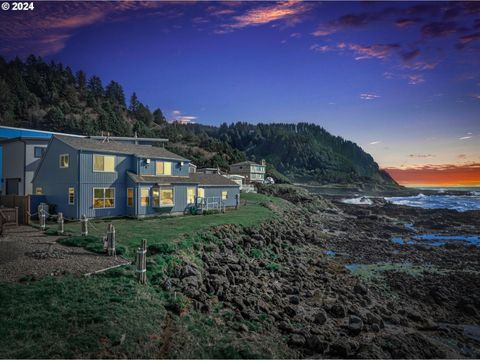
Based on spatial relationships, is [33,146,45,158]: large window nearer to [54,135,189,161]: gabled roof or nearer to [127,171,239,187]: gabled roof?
[54,135,189,161]: gabled roof

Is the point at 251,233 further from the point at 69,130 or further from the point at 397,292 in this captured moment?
the point at 69,130

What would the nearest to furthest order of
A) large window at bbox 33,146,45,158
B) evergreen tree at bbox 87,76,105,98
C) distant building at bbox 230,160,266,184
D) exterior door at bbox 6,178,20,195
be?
large window at bbox 33,146,45,158 → exterior door at bbox 6,178,20,195 → distant building at bbox 230,160,266,184 → evergreen tree at bbox 87,76,105,98

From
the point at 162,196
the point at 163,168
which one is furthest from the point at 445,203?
the point at 162,196

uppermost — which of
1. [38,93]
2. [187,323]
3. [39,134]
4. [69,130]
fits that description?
[38,93]

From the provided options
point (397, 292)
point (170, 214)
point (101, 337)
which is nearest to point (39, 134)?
point (170, 214)

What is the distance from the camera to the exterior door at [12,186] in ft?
93.4

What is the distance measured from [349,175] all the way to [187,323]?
184 meters

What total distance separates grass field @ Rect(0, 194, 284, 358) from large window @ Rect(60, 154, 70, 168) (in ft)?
51.9

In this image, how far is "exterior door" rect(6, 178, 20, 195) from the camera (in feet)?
93.4

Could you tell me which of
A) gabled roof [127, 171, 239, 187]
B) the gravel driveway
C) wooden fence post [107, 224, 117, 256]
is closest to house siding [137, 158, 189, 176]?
gabled roof [127, 171, 239, 187]

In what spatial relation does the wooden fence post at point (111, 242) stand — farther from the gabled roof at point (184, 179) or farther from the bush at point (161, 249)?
the gabled roof at point (184, 179)

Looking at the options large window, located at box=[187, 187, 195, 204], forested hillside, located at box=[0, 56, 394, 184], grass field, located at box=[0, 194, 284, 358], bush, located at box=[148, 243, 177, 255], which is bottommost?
grass field, located at box=[0, 194, 284, 358]

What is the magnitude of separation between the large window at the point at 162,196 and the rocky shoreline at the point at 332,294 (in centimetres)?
771

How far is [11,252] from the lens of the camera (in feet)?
40.2
